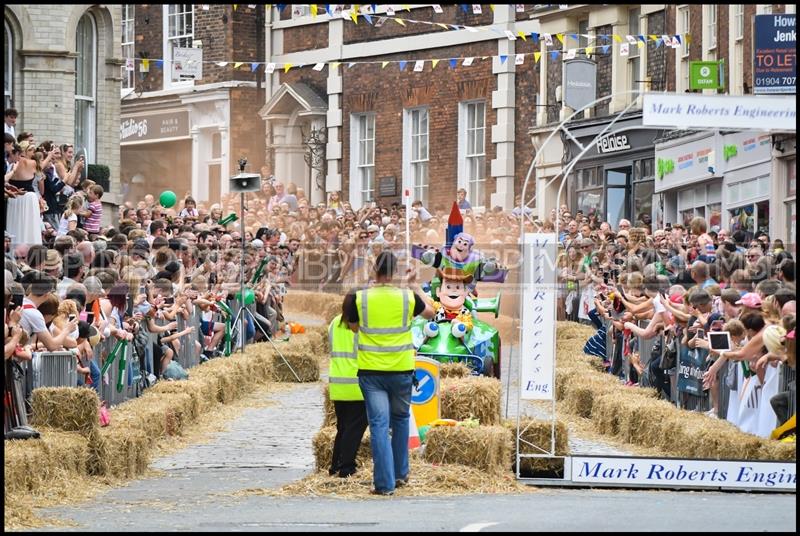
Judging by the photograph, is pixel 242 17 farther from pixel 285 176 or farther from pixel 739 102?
pixel 739 102

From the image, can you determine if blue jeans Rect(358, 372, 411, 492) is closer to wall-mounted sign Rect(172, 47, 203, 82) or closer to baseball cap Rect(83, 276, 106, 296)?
baseball cap Rect(83, 276, 106, 296)

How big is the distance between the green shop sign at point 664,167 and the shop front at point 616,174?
2272 mm

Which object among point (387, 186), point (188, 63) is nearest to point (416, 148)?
Result: point (387, 186)

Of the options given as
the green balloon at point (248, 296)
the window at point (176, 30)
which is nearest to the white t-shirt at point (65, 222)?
the green balloon at point (248, 296)

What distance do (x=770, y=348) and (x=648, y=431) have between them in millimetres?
2241

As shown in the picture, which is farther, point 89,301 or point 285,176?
point 285,176

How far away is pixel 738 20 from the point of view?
116ft

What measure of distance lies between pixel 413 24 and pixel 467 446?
3522 cm

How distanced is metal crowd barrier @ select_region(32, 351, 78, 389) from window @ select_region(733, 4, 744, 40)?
2047 cm

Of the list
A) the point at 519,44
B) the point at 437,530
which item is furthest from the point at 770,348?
the point at 519,44

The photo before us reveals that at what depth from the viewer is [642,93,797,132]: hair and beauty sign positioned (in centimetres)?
1500

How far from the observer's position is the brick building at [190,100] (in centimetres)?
5344

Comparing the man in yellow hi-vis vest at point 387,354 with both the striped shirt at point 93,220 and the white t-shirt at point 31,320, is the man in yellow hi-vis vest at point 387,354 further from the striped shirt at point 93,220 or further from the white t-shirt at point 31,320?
the striped shirt at point 93,220

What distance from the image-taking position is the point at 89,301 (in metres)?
19.5
